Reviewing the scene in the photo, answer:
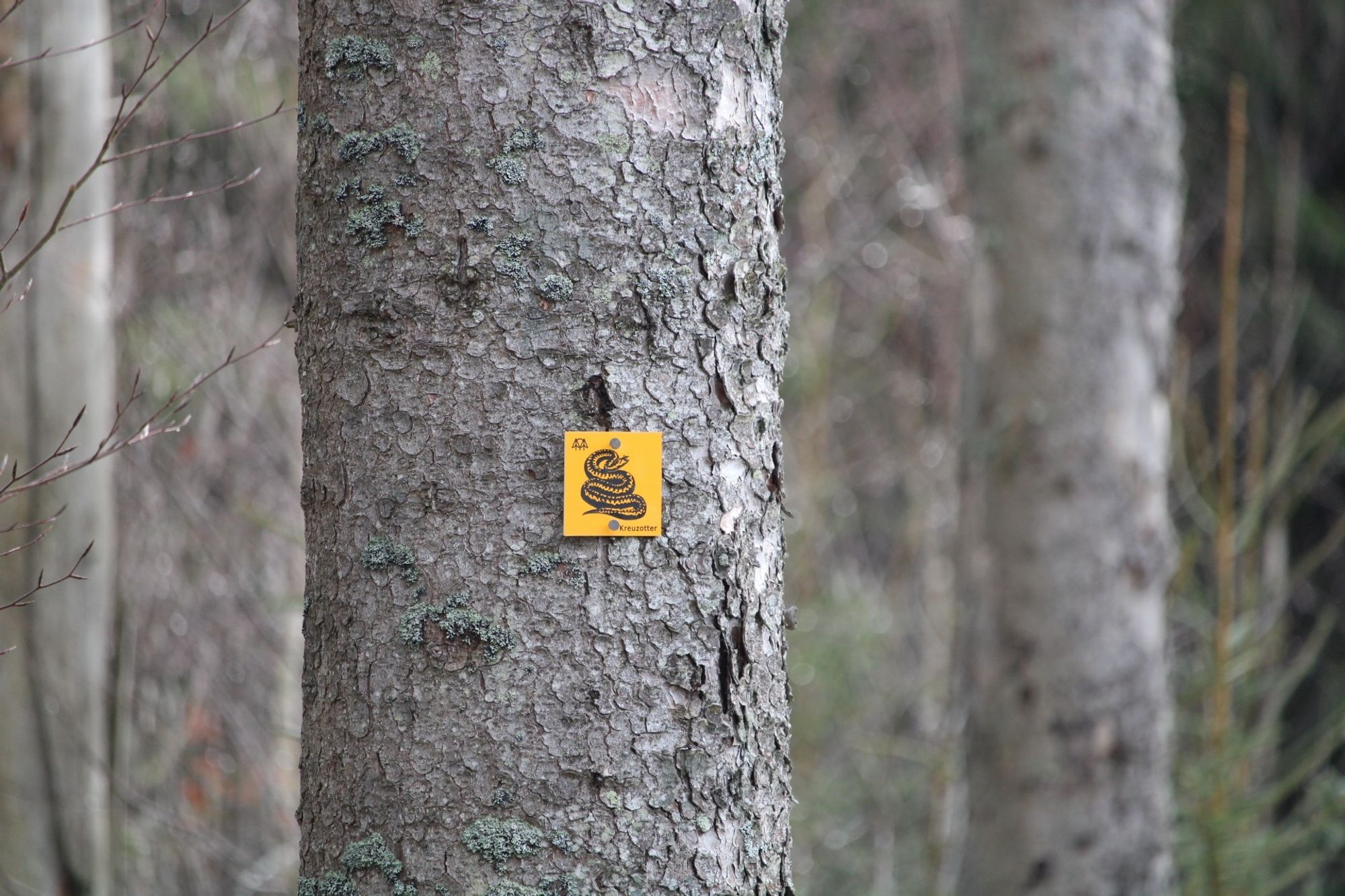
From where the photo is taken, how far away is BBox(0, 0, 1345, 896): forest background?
307 centimetres

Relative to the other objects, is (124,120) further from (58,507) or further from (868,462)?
(868,462)

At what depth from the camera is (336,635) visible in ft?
3.22

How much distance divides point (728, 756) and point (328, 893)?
372 mm

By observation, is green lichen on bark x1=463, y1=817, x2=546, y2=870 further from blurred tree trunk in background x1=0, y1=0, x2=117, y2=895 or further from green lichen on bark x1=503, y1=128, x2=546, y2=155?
blurred tree trunk in background x1=0, y1=0, x2=117, y2=895

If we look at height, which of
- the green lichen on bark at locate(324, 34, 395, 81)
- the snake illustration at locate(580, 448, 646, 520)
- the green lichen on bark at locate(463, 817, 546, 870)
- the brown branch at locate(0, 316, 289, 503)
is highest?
the green lichen on bark at locate(324, 34, 395, 81)

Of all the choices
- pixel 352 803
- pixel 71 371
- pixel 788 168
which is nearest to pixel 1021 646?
pixel 352 803

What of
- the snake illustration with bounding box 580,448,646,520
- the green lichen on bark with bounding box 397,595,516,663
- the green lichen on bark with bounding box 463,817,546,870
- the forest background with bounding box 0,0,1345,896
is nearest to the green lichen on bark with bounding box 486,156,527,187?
the snake illustration with bounding box 580,448,646,520

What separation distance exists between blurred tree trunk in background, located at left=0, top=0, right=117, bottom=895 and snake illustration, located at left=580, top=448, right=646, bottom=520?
2.03 metres

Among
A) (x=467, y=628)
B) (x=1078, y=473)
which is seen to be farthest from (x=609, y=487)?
(x=1078, y=473)

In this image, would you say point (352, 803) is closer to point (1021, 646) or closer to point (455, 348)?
point (455, 348)

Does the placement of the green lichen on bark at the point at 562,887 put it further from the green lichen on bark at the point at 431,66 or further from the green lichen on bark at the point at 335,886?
the green lichen on bark at the point at 431,66

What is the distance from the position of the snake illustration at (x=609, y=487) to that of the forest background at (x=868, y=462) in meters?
2.01

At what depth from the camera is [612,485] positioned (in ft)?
3.06

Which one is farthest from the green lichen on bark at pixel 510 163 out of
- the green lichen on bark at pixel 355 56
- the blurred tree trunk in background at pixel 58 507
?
the blurred tree trunk in background at pixel 58 507
